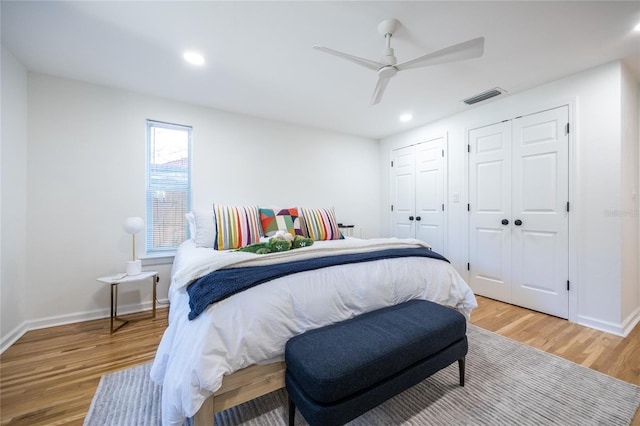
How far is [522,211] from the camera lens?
2.70 meters

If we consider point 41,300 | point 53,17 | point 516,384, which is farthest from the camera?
point 41,300

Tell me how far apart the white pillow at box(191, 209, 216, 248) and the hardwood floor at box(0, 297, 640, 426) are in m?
0.82

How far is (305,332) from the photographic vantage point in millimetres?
1292

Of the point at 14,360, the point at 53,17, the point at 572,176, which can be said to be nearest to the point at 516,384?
the point at 572,176

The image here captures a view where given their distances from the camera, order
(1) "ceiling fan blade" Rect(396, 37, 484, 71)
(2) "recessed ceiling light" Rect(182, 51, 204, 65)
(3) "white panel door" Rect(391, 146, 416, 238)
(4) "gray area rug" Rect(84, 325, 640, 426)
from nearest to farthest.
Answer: (4) "gray area rug" Rect(84, 325, 640, 426) → (1) "ceiling fan blade" Rect(396, 37, 484, 71) → (2) "recessed ceiling light" Rect(182, 51, 204, 65) → (3) "white panel door" Rect(391, 146, 416, 238)

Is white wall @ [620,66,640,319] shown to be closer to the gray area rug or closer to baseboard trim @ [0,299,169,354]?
the gray area rug

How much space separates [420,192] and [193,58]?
3.24 meters

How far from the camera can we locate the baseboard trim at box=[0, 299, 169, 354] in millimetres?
1991

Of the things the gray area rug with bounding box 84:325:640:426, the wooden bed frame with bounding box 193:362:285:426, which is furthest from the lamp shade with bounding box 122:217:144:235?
the wooden bed frame with bounding box 193:362:285:426

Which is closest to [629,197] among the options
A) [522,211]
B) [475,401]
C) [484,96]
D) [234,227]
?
[522,211]

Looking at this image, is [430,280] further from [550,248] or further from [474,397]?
[550,248]

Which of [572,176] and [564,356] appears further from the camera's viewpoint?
[572,176]

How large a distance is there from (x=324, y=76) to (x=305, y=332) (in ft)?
7.21

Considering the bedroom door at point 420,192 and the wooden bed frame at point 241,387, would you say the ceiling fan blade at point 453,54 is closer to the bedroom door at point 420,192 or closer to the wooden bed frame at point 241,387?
the bedroom door at point 420,192
